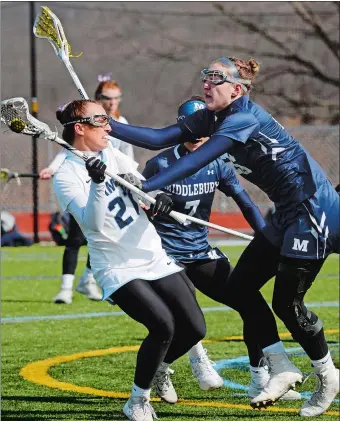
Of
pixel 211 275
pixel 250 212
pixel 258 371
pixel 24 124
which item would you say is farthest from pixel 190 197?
pixel 24 124

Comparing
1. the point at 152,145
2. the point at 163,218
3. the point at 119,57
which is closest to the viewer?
the point at 152,145

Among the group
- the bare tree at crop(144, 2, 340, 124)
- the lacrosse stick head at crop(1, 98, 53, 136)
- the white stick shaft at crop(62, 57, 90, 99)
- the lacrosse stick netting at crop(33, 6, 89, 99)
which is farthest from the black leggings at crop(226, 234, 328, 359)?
the bare tree at crop(144, 2, 340, 124)

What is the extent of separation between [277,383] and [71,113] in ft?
6.25

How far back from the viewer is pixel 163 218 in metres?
7.25

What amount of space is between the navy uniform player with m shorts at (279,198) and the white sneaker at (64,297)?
5.31 metres

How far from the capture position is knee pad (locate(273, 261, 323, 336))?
5918 mm

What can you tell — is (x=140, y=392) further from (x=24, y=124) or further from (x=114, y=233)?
(x=24, y=124)

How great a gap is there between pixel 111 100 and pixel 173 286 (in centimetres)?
448

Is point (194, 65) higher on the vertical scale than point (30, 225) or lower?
higher

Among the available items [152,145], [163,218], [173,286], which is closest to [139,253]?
[173,286]

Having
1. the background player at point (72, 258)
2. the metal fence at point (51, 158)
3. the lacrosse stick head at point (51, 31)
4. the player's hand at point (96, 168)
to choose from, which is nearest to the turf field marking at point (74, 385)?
the player's hand at point (96, 168)

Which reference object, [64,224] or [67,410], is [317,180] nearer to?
[67,410]

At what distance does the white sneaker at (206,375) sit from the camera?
6801 millimetres

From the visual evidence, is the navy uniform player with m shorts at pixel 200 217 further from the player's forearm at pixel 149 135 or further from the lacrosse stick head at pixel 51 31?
the lacrosse stick head at pixel 51 31
